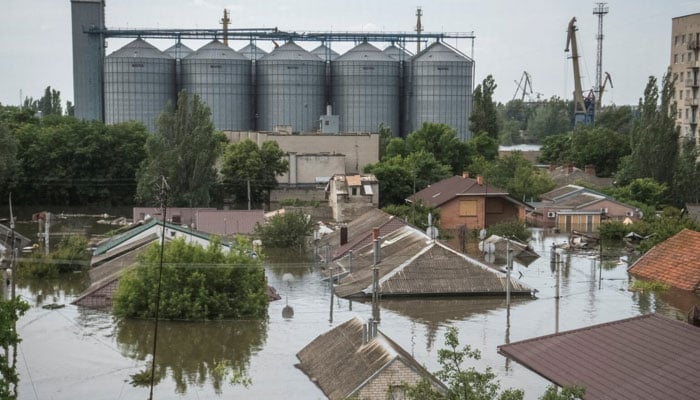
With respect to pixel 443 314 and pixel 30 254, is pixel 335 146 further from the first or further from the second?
pixel 443 314

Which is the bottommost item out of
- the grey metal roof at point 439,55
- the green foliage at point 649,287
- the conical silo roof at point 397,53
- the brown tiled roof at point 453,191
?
the green foliage at point 649,287

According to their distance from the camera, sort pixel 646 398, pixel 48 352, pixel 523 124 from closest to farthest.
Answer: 1. pixel 646 398
2. pixel 48 352
3. pixel 523 124

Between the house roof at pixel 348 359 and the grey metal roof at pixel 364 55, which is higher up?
the grey metal roof at pixel 364 55

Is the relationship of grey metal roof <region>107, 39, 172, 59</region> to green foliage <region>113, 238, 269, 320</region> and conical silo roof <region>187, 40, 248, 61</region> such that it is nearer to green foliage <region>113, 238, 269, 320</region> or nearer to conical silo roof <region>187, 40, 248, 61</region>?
conical silo roof <region>187, 40, 248, 61</region>

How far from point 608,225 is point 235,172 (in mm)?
24523

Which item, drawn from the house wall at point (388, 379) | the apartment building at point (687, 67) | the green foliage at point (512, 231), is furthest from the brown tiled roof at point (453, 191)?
the house wall at point (388, 379)

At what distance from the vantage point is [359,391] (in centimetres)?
1748

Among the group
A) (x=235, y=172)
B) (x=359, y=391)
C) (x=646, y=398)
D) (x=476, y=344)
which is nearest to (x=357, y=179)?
Answer: (x=235, y=172)

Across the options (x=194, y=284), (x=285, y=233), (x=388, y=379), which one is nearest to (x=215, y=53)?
(x=285, y=233)

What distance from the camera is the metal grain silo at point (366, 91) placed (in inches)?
3236

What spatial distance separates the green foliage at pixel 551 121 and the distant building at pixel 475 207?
91.9 metres

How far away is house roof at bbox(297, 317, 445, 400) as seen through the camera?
18.0 m

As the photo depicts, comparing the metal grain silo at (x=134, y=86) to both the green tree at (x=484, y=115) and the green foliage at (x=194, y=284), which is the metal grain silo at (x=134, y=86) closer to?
the green tree at (x=484, y=115)

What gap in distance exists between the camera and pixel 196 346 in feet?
82.8
